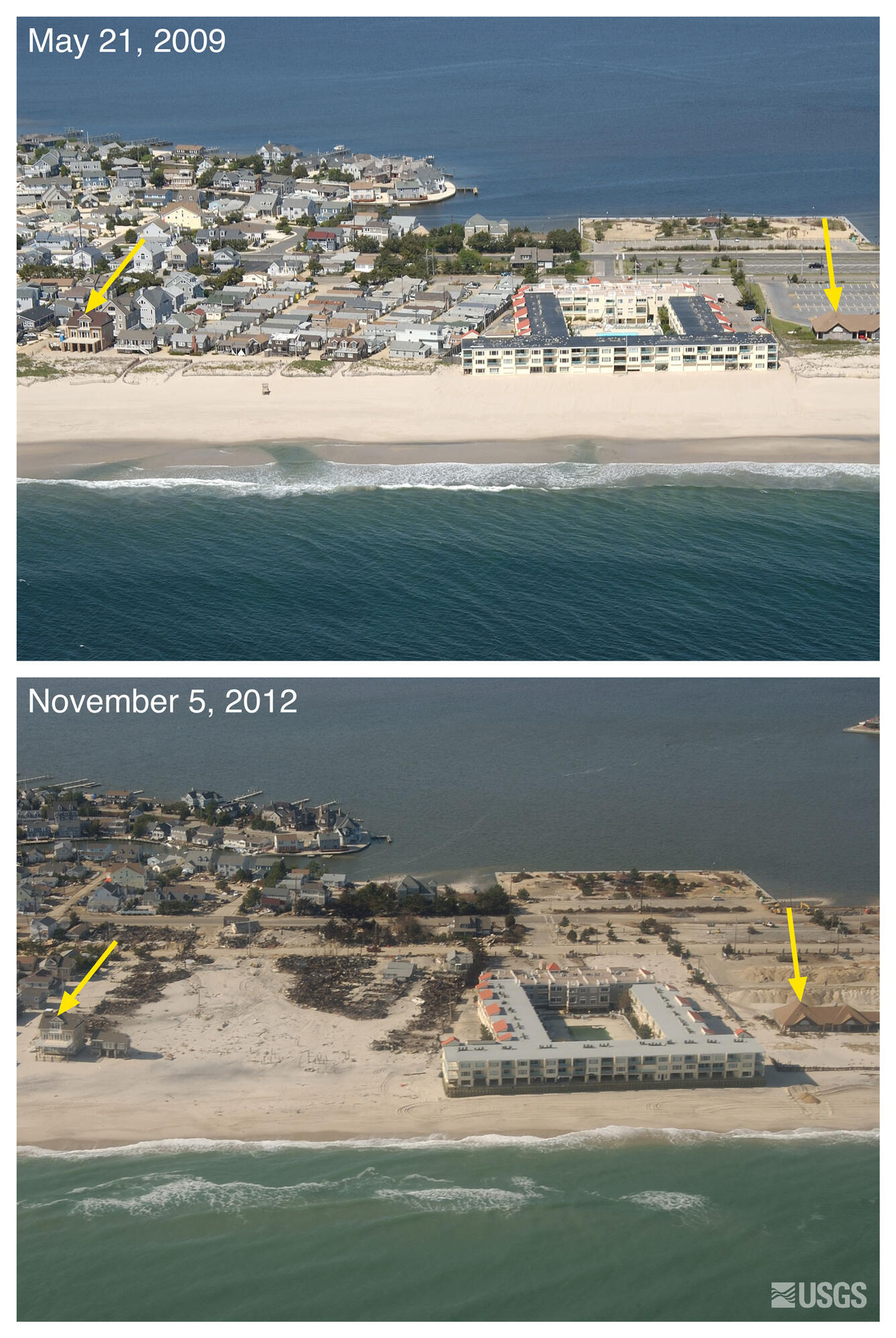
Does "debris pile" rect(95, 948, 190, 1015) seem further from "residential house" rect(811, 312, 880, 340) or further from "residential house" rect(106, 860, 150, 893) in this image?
"residential house" rect(811, 312, 880, 340)

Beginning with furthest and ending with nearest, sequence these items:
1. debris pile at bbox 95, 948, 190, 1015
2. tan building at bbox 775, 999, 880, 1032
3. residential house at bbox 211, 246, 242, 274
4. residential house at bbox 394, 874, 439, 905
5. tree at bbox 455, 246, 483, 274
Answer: residential house at bbox 211, 246, 242, 274 < tree at bbox 455, 246, 483, 274 < residential house at bbox 394, 874, 439, 905 < debris pile at bbox 95, 948, 190, 1015 < tan building at bbox 775, 999, 880, 1032

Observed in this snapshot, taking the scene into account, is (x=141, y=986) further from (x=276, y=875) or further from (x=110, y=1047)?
(x=276, y=875)

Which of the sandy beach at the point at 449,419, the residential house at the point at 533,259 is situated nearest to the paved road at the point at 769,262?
the residential house at the point at 533,259

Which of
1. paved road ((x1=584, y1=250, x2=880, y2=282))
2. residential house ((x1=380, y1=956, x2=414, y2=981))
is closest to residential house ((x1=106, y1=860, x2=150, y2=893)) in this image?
residential house ((x1=380, y1=956, x2=414, y2=981))

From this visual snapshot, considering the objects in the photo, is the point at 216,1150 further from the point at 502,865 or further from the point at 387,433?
the point at 387,433

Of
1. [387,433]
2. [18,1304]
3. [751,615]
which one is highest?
[387,433]

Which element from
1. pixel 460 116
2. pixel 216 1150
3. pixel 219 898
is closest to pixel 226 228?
pixel 460 116

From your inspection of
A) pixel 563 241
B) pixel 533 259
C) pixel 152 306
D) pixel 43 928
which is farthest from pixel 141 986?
pixel 563 241
